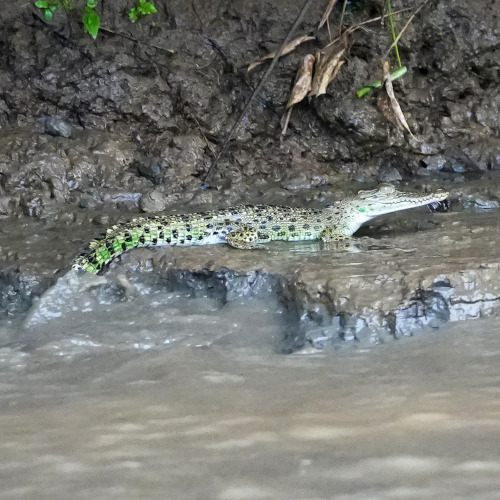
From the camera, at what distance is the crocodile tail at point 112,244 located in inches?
196

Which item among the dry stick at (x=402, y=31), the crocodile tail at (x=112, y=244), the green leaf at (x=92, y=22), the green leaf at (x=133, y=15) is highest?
the green leaf at (x=133, y=15)

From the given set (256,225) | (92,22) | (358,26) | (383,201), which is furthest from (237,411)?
(358,26)

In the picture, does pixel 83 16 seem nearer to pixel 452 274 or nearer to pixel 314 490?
pixel 452 274

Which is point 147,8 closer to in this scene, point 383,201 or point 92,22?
point 92,22

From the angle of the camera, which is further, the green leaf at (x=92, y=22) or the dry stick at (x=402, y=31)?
the dry stick at (x=402, y=31)

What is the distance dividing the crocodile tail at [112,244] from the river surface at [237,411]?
678 mm

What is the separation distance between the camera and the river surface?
1803mm

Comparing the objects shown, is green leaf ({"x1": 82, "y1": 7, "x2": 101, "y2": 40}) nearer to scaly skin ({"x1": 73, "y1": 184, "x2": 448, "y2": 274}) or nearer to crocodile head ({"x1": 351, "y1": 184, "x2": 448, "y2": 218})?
scaly skin ({"x1": 73, "y1": 184, "x2": 448, "y2": 274})

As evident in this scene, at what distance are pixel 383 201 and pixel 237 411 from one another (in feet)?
12.9

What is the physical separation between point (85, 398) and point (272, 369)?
934mm

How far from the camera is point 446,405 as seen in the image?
92.0 inches

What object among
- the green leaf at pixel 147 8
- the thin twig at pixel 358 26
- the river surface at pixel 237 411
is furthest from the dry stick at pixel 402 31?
the river surface at pixel 237 411

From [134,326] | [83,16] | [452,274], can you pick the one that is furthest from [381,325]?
[83,16]

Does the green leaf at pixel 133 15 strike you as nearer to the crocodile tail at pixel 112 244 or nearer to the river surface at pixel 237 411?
the crocodile tail at pixel 112 244
